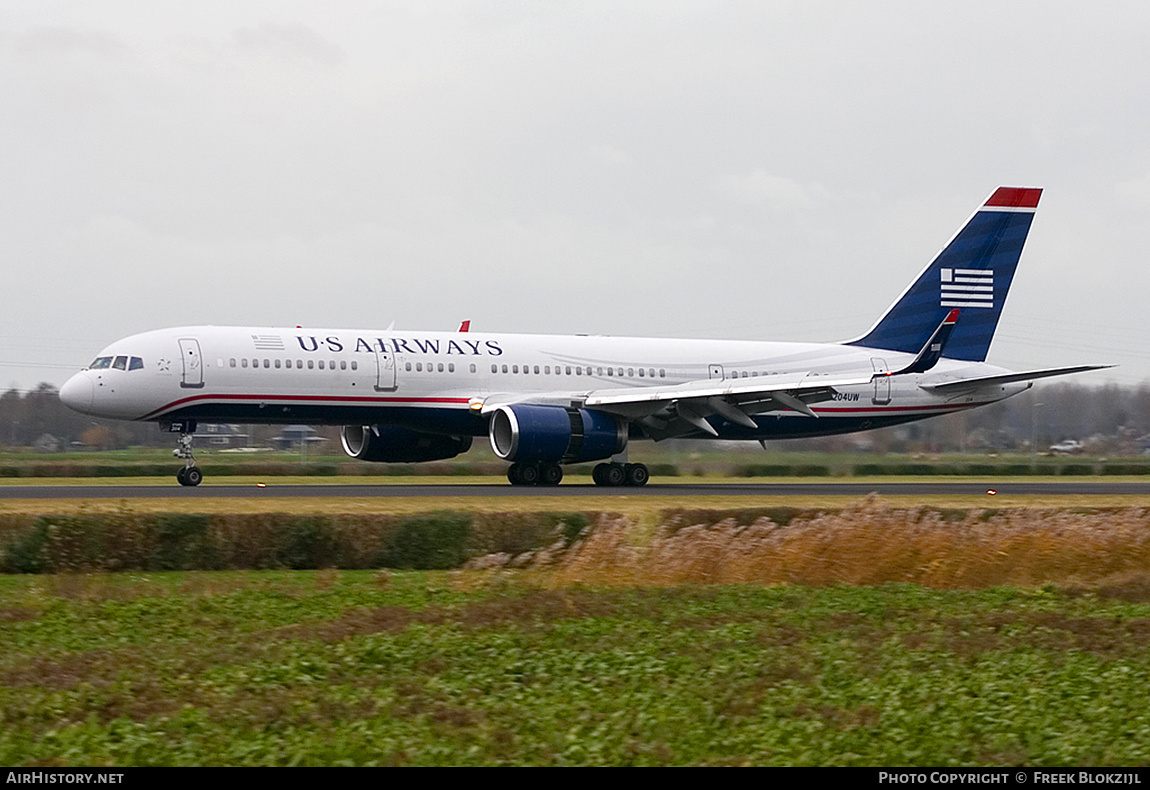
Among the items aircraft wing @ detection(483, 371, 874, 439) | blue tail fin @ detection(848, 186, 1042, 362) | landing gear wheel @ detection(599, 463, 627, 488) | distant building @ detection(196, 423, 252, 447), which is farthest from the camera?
distant building @ detection(196, 423, 252, 447)

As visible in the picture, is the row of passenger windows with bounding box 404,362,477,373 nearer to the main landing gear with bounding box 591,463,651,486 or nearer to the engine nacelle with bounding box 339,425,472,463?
the engine nacelle with bounding box 339,425,472,463

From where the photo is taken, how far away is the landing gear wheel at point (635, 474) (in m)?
35.7

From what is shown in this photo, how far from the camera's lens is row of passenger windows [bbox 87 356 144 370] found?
32.3 meters

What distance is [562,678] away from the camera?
11.9m

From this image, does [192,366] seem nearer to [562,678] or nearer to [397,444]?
[397,444]

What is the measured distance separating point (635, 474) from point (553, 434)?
3551mm

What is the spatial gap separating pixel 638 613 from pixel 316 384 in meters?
19.5

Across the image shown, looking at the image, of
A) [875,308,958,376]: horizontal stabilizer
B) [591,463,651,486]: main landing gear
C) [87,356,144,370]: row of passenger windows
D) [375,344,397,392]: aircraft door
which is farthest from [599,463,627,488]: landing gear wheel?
[87,356,144,370]: row of passenger windows

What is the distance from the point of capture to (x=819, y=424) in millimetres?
39625

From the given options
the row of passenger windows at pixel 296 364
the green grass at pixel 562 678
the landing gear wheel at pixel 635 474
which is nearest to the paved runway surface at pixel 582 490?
the landing gear wheel at pixel 635 474

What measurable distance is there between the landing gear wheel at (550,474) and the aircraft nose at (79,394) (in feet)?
35.0

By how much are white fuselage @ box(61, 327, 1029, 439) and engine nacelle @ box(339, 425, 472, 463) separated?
1.79 meters

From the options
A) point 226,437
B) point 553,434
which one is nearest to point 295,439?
point 226,437
